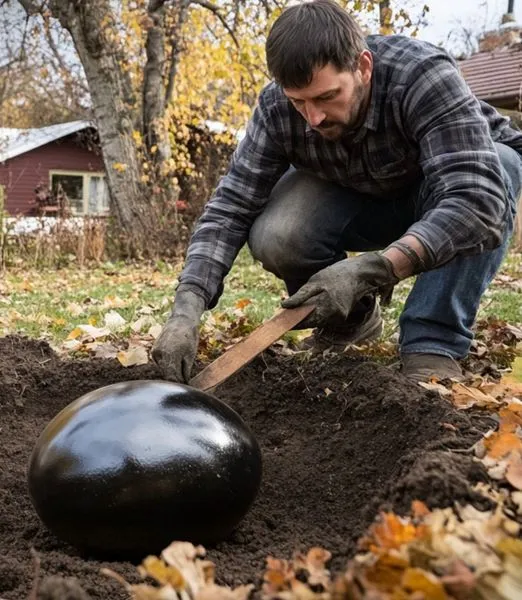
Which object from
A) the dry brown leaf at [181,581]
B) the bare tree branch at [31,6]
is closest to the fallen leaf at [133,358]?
the dry brown leaf at [181,581]

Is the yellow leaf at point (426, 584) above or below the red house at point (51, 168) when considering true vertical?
above

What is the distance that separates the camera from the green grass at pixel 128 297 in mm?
5387

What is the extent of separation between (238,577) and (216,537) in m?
0.42

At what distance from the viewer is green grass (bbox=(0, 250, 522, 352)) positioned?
17.7 feet

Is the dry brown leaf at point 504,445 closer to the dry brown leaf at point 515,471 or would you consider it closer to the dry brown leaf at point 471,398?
the dry brown leaf at point 515,471

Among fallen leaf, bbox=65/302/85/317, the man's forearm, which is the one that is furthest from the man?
fallen leaf, bbox=65/302/85/317

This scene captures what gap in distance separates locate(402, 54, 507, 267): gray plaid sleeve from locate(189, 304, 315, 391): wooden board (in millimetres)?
599

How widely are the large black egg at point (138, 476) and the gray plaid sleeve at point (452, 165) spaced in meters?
1.22

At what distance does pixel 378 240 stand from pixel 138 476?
2.27m

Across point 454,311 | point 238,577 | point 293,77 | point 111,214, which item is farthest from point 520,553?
point 111,214

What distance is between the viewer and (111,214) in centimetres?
1368

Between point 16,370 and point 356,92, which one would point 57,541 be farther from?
point 356,92

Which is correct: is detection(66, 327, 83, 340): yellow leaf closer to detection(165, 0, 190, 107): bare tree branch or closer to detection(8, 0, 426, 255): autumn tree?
detection(8, 0, 426, 255): autumn tree

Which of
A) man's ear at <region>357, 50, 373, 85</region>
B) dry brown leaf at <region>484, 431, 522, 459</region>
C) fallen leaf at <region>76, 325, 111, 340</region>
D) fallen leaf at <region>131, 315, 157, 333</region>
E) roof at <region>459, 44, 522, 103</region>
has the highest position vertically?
roof at <region>459, 44, 522, 103</region>
